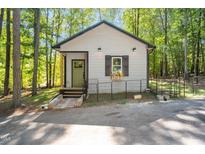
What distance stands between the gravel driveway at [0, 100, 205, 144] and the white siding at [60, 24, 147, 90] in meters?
5.09

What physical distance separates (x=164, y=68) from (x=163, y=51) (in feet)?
12.4

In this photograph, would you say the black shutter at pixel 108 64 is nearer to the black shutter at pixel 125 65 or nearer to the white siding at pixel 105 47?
the white siding at pixel 105 47

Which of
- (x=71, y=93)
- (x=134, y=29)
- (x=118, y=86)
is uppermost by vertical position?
(x=134, y=29)

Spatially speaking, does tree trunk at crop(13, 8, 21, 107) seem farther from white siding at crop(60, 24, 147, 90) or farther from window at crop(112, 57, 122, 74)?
window at crop(112, 57, 122, 74)

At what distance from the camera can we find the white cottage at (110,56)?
596 inches

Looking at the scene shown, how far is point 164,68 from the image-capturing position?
31656 millimetres

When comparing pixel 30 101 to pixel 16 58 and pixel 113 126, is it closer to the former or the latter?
pixel 16 58

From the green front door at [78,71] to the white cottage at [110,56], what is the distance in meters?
0.96

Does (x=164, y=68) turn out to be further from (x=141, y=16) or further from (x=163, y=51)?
(x=141, y=16)

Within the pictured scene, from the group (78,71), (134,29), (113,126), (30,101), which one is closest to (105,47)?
(78,71)

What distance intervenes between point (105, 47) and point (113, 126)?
8.36 meters

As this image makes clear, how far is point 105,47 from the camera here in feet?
49.8

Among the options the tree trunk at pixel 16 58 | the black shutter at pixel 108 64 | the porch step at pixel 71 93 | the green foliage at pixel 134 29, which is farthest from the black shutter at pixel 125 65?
the green foliage at pixel 134 29
